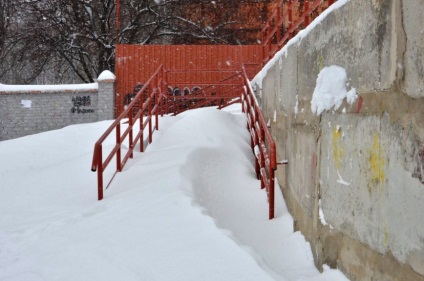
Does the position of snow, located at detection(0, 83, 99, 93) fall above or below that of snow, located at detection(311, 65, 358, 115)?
above

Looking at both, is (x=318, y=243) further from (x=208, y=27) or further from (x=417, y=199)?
(x=208, y=27)

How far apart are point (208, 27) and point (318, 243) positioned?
17.3 meters

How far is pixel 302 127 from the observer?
12.8ft

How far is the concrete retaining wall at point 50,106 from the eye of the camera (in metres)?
13.0

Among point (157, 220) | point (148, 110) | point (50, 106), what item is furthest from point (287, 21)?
point (50, 106)

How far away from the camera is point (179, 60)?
13891 millimetres

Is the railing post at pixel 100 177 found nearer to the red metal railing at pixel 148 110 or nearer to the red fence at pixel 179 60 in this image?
the red metal railing at pixel 148 110

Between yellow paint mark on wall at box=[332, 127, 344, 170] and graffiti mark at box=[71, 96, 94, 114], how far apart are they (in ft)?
36.0

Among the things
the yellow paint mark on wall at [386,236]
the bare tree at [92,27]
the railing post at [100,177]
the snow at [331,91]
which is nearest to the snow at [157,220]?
the railing post at [100,177]

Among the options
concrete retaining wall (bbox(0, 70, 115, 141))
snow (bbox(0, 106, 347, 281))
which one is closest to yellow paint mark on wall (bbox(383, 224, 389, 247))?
snow (bbox(0, 106, 347, 281))

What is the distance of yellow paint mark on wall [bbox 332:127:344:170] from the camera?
285 cm

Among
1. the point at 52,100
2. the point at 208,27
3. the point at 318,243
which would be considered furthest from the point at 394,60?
the point at 208,27

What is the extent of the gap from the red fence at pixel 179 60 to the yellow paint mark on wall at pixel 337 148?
35.3 feet

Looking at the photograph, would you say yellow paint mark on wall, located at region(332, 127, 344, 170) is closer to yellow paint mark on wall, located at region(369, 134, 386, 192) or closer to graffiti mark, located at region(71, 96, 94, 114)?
yellow paint mark on wall, located at region(369, 134, 386, 192)
